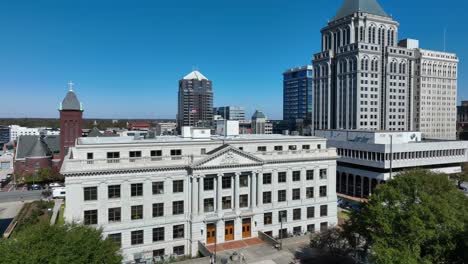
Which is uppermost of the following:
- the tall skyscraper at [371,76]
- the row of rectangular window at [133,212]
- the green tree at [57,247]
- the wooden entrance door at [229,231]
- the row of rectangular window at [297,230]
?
the tall skyscraper at [371,76]

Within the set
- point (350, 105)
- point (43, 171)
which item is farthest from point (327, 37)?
point (43, 171)

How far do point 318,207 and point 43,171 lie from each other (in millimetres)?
81598

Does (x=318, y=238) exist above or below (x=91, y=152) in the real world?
below

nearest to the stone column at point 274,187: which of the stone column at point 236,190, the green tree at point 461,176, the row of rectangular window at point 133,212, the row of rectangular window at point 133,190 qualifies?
the stone column at point 236,190

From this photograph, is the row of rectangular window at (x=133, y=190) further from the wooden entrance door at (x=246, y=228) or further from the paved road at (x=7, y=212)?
the paved road at (x=7, y=212)

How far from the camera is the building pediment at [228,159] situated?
47281mm

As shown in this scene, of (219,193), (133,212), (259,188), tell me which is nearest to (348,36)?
(259,188)

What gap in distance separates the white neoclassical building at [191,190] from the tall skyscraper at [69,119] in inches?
1848

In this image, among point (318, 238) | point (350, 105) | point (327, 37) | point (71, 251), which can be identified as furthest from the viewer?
point (327, 37)

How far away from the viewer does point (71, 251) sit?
26.3 metres

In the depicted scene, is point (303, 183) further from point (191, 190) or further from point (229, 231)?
point (191, 190)

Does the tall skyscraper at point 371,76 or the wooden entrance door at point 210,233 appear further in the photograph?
the tall skyscraper at point 371,76

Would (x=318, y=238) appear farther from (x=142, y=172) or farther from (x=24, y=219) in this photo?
(x=24, y=219)

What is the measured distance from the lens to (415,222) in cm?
2922
